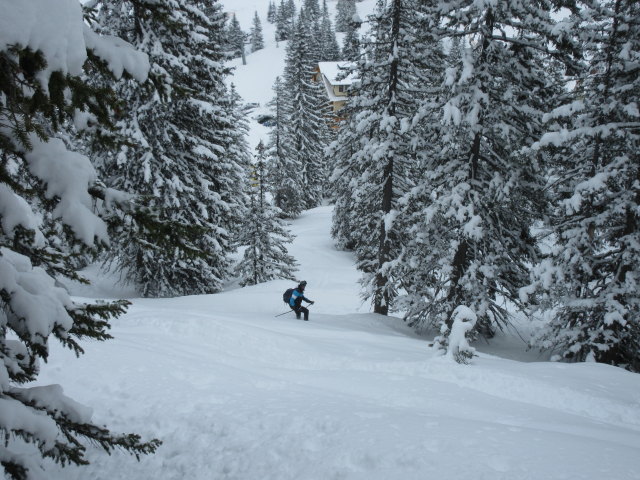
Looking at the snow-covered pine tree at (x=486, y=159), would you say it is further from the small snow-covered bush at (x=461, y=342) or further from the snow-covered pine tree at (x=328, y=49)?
the snow-covered pine tree at (x=328, y=49)

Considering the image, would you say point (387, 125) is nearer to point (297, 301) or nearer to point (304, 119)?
point (297, 301)

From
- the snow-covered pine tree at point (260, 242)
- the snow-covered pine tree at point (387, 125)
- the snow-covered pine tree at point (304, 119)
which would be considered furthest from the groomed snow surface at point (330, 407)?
the snow-covered pine tree at point (304, 119)

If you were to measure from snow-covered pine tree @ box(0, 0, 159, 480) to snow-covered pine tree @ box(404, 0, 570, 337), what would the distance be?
10.1 metres

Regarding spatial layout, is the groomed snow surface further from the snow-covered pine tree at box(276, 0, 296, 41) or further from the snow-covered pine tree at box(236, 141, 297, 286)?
the snow-covered pine tree at box(276, 0, 296, 41)

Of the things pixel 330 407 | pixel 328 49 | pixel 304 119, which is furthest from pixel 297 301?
pixel 328 49

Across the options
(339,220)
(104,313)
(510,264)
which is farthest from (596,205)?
(339,220)

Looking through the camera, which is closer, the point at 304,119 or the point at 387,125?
the point at 387,125

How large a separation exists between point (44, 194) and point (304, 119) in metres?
47.6

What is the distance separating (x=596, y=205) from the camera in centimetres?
1192

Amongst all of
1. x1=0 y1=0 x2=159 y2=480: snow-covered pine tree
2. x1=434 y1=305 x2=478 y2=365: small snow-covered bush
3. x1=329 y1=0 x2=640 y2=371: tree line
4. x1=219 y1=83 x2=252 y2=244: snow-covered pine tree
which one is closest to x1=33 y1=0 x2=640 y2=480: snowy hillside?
x1=434 y1=305 x2=478 y2=365: small snow-covered bush

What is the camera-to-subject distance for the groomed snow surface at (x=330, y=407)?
5016mm

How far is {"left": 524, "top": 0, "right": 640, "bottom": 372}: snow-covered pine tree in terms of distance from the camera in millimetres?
10836

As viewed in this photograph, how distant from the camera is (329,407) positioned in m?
6.46

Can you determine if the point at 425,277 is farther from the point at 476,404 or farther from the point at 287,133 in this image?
the point at 287,133
